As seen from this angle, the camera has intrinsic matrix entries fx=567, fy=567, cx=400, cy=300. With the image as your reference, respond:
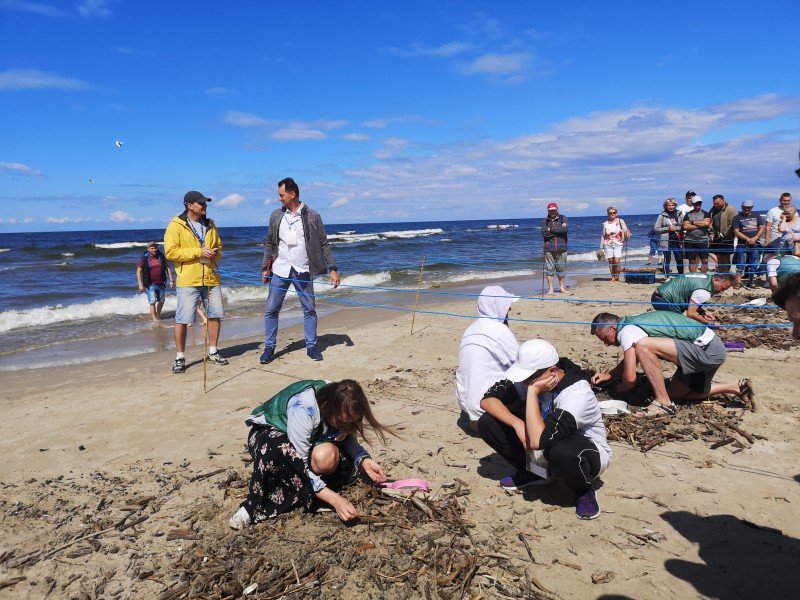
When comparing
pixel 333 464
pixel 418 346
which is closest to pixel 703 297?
pixel 418 346

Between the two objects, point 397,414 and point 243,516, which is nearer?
point 243,516

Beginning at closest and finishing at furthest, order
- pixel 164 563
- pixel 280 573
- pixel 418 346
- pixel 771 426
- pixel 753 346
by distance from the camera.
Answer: pixel 280 573 < pixel 164 563 < pixel 771 426 < pixel 753 346 < pixel 418 346

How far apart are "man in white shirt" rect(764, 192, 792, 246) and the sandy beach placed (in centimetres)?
610

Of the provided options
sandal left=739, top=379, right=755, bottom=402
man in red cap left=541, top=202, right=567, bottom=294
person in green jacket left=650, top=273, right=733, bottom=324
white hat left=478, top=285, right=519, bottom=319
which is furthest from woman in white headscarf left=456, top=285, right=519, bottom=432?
man in red cap left=541, top=202, right=567, bottom=294

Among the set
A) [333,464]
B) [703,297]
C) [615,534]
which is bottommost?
[615,534]

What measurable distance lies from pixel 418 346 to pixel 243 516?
4480 mm

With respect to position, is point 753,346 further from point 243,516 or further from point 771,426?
point 243,516

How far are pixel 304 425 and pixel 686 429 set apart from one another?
293cm

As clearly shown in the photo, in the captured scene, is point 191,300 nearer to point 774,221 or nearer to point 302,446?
point 302,446

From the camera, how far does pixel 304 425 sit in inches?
121

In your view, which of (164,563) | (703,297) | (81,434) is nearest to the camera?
(164,563)

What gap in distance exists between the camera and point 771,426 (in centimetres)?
431

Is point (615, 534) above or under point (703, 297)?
under

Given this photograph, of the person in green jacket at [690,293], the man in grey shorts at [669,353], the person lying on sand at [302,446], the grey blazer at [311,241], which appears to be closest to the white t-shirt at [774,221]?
the person in green jacket at [690,293]
